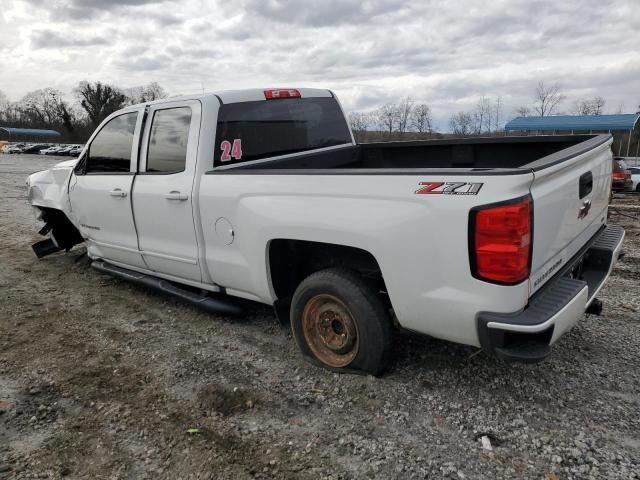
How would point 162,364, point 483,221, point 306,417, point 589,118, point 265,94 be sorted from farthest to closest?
point 589,118 < point 265,94 < point 162,364 < point 306,417 < point 483,221

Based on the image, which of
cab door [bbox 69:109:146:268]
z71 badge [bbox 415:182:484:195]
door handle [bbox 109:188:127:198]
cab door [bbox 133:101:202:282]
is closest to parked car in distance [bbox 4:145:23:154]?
cab door [bbox 69:109:146:268]

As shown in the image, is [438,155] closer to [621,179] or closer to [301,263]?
[301,263]

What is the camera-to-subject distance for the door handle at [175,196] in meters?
3.99

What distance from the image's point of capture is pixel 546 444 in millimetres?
2701

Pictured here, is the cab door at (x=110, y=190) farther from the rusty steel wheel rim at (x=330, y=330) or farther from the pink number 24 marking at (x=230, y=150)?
the rusty steel wheel rim at (x=330, y=330)

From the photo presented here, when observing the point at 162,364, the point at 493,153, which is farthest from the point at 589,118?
the point at 162,364

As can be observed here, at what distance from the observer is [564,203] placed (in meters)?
2.89

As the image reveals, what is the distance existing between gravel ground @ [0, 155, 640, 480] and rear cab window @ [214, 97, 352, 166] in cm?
153

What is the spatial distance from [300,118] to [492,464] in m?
3.28

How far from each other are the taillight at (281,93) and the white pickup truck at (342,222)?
0.05ft

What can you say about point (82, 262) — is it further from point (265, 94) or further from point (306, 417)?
point (306, 417)

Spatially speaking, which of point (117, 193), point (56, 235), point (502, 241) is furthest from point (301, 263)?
point (56, 235)

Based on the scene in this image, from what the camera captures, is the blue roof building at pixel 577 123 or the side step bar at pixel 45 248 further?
the blue roof building at pixel 577 123

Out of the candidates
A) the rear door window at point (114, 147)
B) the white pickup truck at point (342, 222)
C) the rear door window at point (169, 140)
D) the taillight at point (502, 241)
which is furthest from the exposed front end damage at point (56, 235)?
the taillight at point (502, 241)
